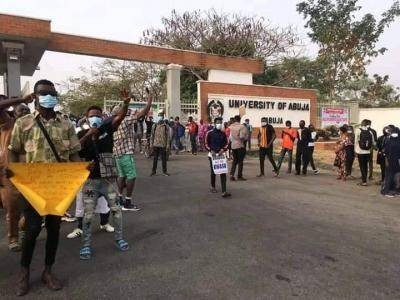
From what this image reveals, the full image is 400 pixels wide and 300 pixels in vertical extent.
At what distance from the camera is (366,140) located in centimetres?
1273

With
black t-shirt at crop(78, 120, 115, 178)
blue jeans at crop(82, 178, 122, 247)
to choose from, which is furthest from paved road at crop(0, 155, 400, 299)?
black t-shirt at crop(78, 120, 115, 178)

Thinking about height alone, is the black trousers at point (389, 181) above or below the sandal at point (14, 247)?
above

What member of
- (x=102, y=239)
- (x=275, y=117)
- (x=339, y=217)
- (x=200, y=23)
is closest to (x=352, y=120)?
(x=275, y=117)

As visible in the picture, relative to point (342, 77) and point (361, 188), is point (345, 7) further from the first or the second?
point (361, 188)

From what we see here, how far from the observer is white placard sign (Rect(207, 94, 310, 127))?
973 inches

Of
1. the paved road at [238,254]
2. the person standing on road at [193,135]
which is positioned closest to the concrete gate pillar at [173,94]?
the person standing on road at [193,135]

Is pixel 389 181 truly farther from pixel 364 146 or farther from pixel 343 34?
pixel 343 34

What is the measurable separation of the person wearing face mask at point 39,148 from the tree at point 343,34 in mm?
31225

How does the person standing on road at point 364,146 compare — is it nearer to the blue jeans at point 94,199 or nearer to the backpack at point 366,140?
the backpack at point 366,140

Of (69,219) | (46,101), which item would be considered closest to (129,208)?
(69,219)

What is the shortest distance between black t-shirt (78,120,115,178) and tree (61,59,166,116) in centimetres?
3063

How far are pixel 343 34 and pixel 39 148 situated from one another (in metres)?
32.4

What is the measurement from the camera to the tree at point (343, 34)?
3328cm

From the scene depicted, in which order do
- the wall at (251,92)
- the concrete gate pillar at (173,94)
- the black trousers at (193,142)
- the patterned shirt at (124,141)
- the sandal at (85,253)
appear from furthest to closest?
the wall at (251,92), the concrete gate pillar at (173,94), the black trousers at (193,142), the patterned shirt at (124,141), the sandal at (85,253)
